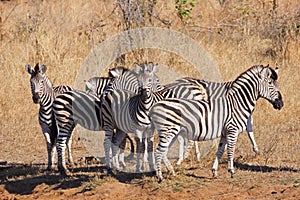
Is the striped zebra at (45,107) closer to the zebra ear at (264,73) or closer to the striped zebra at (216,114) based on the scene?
the striped zebra at (216,114)

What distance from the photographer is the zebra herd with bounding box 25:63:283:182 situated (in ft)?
25.2

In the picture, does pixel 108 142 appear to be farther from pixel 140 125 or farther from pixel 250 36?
pixel 250 36

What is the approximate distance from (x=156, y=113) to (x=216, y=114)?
0.85 m

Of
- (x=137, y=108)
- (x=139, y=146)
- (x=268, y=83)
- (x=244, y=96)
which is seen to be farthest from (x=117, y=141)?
(x=268, y=83)

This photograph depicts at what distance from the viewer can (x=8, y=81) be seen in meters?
14.5

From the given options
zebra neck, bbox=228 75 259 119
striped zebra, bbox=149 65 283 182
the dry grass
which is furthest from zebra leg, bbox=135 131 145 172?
the dry grass

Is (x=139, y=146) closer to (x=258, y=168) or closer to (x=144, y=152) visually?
(x=144, y=152)

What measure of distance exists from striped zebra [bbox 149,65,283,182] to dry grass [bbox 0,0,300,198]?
197cm

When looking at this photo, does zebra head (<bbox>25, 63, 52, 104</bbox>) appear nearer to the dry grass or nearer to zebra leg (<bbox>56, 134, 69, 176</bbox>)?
zebra leg (<bbox>56, 134, 69, 176</bbox>)

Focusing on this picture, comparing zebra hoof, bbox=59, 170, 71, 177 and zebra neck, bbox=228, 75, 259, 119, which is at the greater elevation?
zebra neck, bbox=228, 75, 259, 119

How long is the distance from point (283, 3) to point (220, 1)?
7.67 ft

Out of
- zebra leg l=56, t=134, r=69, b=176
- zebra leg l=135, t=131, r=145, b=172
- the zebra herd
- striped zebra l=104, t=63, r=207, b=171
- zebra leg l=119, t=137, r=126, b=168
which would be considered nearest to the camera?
the zebra herd

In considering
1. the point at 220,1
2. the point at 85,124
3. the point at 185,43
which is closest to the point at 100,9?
the point at 220,1

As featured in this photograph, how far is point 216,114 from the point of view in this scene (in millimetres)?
7895
